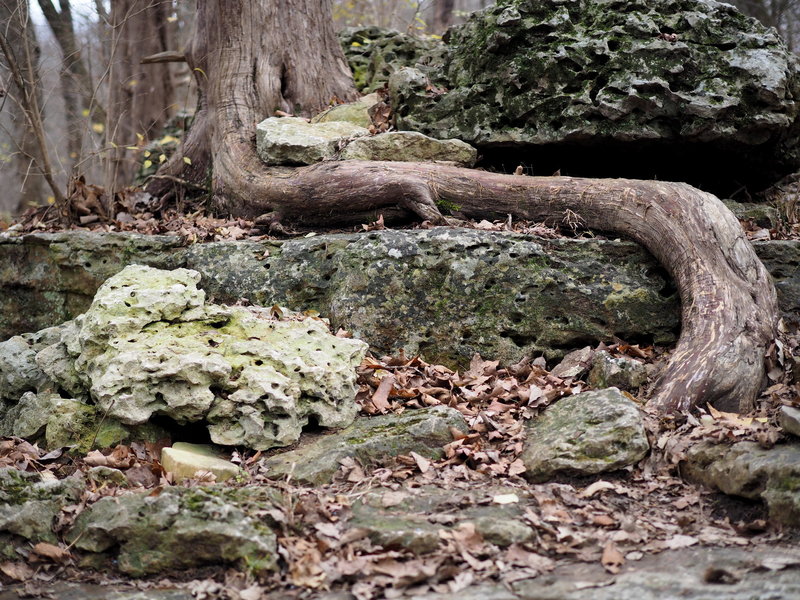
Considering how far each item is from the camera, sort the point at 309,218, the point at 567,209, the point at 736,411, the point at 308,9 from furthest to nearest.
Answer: the point at 308,9
the point at 309,218
the point at 567,209
the point at 736,411

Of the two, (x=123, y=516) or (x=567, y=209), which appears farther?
(x=567, y=209)

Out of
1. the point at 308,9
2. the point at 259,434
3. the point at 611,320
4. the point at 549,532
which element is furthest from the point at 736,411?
the point at 308,9

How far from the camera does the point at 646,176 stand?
23.5 feet

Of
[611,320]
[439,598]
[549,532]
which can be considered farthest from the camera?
[611,320]

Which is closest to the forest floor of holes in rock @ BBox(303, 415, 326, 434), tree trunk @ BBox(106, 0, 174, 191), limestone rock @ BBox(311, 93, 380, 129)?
holes in rock @ BBox(303, 415, 326, 434)

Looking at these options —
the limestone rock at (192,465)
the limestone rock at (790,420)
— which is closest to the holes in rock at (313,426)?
the limestone rock at (192,465)

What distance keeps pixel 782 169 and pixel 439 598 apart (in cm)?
633

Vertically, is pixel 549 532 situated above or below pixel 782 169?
below

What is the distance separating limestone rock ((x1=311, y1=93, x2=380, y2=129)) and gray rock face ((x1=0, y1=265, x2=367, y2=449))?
325 cm

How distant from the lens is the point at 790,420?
3711mm

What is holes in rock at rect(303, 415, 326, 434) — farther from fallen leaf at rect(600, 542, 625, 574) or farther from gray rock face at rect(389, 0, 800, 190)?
gray rock face at rect(389, 0, 800, 190)

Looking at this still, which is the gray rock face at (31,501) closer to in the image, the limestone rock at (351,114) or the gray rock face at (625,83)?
the gray rock face at (625,83)

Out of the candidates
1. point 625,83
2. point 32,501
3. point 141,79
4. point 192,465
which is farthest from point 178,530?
point 141,79

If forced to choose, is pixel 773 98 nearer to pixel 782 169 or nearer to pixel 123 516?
pixel 782 169
